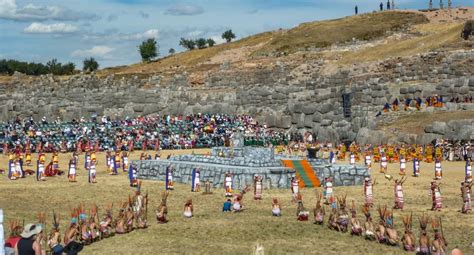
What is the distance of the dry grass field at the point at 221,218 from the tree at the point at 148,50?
369 ft

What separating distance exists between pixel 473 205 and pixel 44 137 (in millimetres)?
39104

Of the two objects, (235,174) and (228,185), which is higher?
(235,174)

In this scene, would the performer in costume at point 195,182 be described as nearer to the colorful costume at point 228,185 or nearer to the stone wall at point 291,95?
the colorful costume at point 228,185

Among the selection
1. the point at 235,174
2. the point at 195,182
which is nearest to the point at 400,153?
the point at 235,174

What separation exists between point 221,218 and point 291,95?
48281 millimetres

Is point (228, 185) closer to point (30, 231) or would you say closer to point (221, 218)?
point (221, 218)

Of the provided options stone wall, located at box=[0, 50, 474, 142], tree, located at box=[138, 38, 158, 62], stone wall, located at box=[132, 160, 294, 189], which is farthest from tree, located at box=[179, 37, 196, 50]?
stone wall, located at box=[132, 160, 294, 189]

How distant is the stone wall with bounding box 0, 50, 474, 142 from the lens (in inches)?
2574

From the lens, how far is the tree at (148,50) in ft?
503

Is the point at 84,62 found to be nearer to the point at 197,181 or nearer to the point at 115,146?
the point at 115,146

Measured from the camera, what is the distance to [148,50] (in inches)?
6038

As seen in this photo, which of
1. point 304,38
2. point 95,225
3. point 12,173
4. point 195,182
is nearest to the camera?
point 95,225

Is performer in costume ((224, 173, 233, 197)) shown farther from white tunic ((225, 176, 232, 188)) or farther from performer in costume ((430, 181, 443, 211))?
performer in costume ((430, 181, 443, 211))

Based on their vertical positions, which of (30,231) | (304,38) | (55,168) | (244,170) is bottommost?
(55,168)
